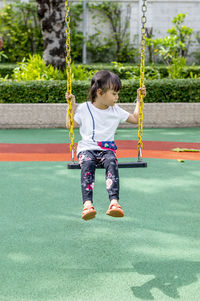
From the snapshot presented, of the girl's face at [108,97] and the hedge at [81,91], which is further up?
the girl's face at [108,97]

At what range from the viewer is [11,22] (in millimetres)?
16828

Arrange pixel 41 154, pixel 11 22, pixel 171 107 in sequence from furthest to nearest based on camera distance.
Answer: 1. pixel 11 22
2. pixel 171 107
3. pixel 41 154

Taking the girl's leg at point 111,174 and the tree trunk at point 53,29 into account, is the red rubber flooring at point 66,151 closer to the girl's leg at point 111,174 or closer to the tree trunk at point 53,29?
the girl's leg at point 111,174

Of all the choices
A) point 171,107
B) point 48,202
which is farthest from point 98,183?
point 171,107

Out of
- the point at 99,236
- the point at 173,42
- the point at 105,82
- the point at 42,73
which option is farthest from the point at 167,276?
the point at 173,42

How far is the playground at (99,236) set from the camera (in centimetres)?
261

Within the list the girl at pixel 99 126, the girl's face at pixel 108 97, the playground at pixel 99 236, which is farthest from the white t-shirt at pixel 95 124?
the playground at pixel 99 236

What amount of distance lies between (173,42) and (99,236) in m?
10.3

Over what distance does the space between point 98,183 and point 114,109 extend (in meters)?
1.38

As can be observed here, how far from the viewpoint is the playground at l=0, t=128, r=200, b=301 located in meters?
2.61

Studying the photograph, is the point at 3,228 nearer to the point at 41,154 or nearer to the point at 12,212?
the point at 12,212

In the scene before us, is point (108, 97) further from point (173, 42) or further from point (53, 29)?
point (173, 42)

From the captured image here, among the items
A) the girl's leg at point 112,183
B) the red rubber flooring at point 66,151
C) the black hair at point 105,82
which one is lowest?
the red rubber flooring at point 66,151

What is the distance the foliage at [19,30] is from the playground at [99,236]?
11.4 meters
